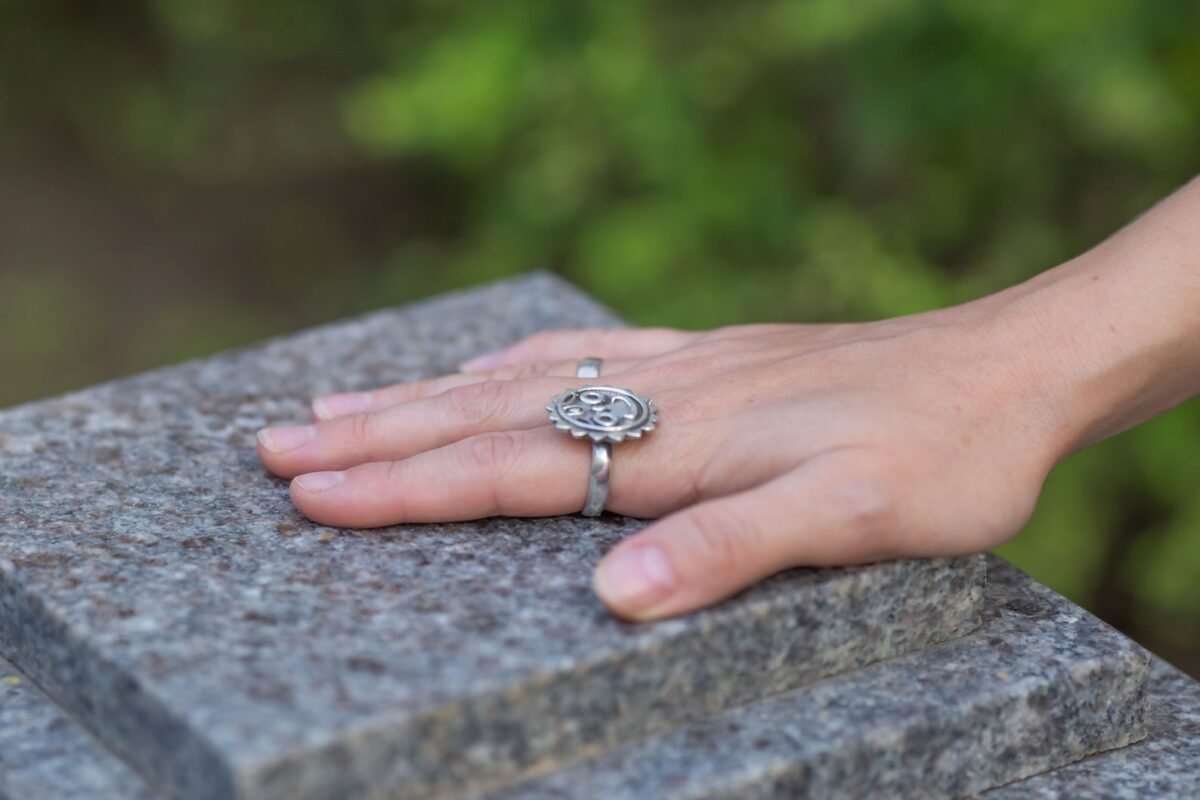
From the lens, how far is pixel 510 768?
4.56 ft

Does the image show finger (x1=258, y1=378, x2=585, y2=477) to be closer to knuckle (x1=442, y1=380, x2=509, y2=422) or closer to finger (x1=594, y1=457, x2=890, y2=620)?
knuckle (x1=442, y1=380, x2=509, y2=422)

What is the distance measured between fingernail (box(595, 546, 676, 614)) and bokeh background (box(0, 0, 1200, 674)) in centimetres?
188

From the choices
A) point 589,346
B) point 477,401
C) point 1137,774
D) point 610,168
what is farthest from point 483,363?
point 610,168

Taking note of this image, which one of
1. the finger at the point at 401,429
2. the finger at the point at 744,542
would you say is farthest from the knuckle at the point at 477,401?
the finger at the point at 744,542

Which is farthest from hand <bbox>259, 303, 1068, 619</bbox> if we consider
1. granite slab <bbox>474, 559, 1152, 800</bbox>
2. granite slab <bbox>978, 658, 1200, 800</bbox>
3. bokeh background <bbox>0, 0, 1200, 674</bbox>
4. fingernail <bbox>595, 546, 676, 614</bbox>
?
bokeh background <bbox>0, 0, 1200, 674</bbox>

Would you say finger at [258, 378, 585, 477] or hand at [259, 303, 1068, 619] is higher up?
finger at [258, 378, 585, 477]

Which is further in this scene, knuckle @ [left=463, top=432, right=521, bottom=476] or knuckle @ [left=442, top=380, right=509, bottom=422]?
knuckle @ [left=442, top=380, right=509, bottom=422]

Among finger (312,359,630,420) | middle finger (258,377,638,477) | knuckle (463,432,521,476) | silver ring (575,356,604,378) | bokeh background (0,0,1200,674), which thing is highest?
bokeh background (0,0,1200,674)

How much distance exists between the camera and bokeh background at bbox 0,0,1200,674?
3154 mm

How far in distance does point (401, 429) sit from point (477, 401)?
0.35ft

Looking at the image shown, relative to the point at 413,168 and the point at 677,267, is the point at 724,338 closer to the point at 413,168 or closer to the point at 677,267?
the point at 677,267

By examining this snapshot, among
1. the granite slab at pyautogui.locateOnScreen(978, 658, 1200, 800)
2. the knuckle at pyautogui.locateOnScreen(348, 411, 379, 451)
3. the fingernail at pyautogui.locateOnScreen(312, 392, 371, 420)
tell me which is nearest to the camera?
the granite slab at pyautogui.locateOnScreen(978, 658, 1200, 800)

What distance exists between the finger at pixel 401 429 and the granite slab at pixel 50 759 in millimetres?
420

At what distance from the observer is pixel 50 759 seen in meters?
1.47
